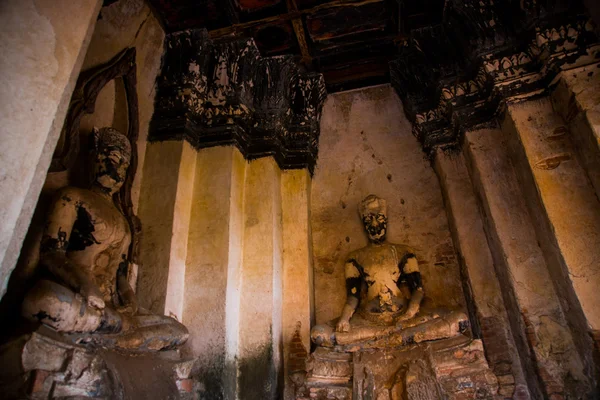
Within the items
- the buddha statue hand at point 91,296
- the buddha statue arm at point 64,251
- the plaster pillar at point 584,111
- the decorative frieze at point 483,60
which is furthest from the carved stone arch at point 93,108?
the plaster pillar at point 584,111

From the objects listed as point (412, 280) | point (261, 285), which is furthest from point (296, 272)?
point (412, 280)

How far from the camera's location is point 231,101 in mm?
4531

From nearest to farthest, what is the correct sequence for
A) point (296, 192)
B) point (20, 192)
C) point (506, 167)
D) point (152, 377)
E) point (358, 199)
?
point (20, 192) → point (152, 377) → point (506, 167) → point (296, 192) → point (358, 199)

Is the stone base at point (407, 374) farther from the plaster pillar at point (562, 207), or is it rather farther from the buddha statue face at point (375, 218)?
the buddha statue face at point (375, 218)

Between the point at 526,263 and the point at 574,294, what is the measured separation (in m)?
0.54

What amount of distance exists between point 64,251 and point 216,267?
1.37 metres

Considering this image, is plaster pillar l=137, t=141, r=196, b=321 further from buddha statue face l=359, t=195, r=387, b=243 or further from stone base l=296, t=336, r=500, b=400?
buddha statue face l=359, t=195, r=387, b=243

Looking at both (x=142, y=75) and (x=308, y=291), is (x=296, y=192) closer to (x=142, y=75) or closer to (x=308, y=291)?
(x=308, y=291)

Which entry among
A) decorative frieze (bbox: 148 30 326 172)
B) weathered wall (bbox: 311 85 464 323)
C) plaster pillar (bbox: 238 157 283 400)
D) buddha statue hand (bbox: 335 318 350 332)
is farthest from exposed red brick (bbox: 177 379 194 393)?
decorative frieze (bbox: 148 30 326 172)

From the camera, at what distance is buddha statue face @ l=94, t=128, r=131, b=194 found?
10.8ft

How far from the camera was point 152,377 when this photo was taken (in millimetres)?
2775

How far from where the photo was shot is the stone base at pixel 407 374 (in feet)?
10.4

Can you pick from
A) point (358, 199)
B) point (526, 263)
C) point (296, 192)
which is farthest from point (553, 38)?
point (296, 192)

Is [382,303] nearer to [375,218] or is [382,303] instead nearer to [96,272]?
[375,218]
